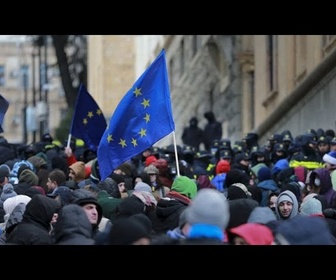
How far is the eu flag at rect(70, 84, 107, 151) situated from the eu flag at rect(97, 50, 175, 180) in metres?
5.13

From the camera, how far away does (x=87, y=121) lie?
20.3 meters

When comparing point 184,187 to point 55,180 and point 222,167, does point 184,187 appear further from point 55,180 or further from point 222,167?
point 222,167

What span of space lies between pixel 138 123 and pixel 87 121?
536cm

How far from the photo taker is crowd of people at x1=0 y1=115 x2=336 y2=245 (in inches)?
372

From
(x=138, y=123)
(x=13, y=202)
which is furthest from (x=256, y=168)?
(x=13, y=202)

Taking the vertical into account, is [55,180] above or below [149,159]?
below

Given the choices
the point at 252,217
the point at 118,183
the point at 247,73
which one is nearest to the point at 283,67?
the point at 247,73

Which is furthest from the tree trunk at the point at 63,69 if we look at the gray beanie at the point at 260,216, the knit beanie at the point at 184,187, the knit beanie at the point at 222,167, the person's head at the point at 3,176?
the gray beanie at the point at 260,216

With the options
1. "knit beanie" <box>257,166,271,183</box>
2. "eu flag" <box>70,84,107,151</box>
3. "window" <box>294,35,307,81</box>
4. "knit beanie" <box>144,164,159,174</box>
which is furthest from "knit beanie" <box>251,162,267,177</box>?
"window" <box>294,35,307,81</box>

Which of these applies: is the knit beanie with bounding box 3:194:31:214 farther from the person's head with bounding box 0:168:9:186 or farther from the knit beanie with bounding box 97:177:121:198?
the person's head with bounding box 0:168:9:186
